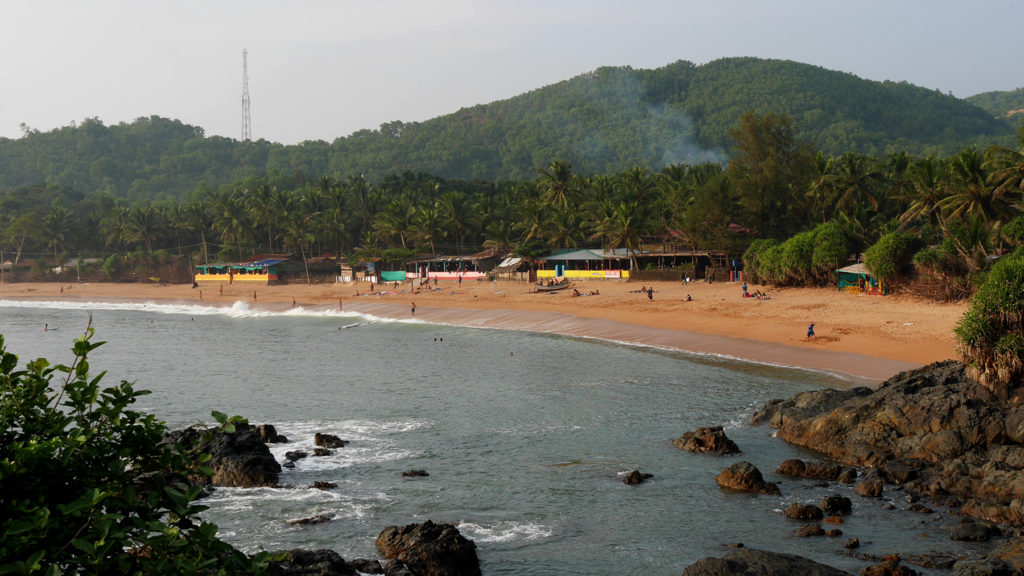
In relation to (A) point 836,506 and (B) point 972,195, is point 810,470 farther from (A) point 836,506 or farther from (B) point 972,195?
(B) point 972,195

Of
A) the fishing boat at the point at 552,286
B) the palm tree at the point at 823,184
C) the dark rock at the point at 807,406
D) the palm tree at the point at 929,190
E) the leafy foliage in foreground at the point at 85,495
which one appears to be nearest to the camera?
the leafy foliage in foreground at the point at 85,495

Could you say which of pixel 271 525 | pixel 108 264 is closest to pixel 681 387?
pixel 271 525

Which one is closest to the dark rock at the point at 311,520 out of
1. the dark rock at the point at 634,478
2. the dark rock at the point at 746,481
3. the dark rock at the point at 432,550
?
the dark rock at the point at 432,550

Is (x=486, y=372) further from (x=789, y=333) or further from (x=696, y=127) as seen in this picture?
(x=696, y=127)

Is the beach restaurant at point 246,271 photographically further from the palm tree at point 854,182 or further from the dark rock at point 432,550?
the dark rock at point 432,550

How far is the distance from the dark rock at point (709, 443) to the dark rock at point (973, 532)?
659 cm

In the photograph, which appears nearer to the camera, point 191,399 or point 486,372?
point 191,399

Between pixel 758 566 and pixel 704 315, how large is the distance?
33078 millimetres

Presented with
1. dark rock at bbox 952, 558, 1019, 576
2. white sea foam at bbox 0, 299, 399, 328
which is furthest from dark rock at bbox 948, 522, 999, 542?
white sea foam at bbox 0, 299, 399, 328

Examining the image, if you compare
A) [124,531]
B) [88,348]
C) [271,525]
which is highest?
[88,348]

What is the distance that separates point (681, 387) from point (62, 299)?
75.1 m

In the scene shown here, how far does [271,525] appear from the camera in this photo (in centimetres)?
1652

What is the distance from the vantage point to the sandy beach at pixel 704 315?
32219mm

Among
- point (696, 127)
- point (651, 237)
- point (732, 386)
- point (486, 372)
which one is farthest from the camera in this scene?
point (696, 127)
